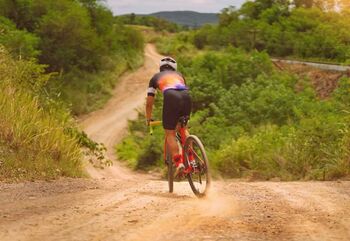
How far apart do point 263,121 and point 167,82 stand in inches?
701

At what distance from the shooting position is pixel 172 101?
7508mm

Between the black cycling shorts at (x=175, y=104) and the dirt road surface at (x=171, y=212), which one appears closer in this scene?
the dirt road surface at (x=171, y=212)

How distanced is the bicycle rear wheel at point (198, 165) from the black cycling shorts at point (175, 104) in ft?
1.12

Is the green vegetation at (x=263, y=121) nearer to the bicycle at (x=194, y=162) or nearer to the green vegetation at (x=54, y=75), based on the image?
the bicycle at (x=194, y=162)

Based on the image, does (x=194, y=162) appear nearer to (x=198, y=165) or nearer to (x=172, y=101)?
(x=198, y=165)

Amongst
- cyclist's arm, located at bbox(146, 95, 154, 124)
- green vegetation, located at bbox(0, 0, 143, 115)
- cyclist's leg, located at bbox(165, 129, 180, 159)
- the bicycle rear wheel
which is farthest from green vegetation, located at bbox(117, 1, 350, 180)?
green vegetation, located at bbox(0, 0, 143, 115)

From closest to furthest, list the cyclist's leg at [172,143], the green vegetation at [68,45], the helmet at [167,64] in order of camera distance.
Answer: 1. the cyclist's leg at [172,143]
2. the helmet at [167,64]
3. the green vegetation at [68,45]

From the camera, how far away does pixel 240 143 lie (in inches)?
626

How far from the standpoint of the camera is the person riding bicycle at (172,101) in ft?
24.7

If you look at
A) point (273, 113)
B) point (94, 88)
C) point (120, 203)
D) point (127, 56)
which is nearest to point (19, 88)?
point (120, 203)

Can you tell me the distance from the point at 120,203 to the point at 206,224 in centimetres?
157

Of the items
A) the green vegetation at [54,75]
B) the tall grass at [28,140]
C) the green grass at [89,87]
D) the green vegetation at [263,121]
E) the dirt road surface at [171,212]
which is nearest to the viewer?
the dirt road surface at [171,212]

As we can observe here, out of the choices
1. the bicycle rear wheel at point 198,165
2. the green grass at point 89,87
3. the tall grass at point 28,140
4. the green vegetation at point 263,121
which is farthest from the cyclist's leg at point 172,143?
the green grass at point 89,87

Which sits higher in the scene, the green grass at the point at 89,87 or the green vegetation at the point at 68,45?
the green vegetation at the point at 68,45
